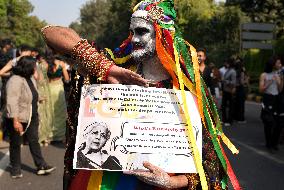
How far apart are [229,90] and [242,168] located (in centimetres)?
546

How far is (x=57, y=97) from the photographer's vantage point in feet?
29.2

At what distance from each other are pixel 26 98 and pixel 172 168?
4.51 metres

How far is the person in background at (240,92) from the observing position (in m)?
12.0

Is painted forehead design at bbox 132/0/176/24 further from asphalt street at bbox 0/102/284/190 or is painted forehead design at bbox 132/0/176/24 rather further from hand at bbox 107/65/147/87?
asphalt street at bbox 0/102/284/190

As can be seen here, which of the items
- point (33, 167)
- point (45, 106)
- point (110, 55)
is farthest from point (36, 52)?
point (110, 55)

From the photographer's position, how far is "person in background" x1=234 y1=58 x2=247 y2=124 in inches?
472

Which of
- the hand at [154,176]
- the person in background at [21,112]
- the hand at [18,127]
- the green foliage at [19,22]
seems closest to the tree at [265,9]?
the person in background at [21,112]

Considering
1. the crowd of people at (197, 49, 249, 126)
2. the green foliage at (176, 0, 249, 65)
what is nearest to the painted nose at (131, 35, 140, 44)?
the crowd of people at (197, 49, 249, 126)

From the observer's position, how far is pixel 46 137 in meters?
8.52

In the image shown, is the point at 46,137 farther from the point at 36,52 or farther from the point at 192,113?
the point at 192,113

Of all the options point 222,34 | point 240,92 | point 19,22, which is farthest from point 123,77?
point 19,22

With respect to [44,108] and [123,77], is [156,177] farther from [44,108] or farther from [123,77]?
[44,108]

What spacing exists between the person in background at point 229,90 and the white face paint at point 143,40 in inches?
388

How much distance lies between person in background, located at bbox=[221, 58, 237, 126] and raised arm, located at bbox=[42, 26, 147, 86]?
9957 mm
